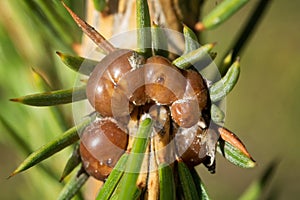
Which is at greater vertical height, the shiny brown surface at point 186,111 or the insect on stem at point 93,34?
the insect on stem at point 93,34

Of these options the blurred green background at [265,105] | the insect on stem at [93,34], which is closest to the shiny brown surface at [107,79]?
the insect on stem at [93,34]

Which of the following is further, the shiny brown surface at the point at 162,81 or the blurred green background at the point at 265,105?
the blurred green background at the point at 265,105

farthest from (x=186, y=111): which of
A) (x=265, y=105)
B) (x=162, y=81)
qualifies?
(x=265, y=105)

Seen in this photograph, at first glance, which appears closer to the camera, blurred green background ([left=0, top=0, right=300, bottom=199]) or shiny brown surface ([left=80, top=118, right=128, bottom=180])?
shiny brown surface ([left=80, top=118, right=128, bottom=180])

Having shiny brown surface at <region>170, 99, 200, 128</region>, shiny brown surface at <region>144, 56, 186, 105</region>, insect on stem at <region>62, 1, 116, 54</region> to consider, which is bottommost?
shiny brown surface at <region>170, 99, 200, 128</region>

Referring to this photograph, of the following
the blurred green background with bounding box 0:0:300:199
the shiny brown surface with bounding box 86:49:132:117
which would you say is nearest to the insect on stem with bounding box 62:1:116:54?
the shiny brown surface with bounding box 86:49:132:117

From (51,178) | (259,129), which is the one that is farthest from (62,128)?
(259,129)

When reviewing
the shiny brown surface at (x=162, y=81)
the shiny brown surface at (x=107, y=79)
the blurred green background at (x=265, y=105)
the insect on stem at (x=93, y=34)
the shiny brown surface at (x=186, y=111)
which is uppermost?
the insect on stem at (x=93, y=34)

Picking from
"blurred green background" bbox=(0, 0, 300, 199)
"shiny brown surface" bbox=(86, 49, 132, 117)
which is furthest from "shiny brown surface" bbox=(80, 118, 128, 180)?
"blurred green background" bbox=(0, 0, 300, 199)

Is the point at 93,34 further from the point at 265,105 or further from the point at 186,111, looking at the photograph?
the point at 265,105

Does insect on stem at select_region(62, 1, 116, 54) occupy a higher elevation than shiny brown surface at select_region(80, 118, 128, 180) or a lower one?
higher

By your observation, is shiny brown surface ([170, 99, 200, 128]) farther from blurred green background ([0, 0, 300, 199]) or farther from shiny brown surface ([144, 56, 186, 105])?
blurred green background ([0, 0, 300, 199])

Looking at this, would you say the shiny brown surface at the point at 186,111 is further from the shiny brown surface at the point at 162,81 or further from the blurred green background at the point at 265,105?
the blurred green background at the point at 265,105
